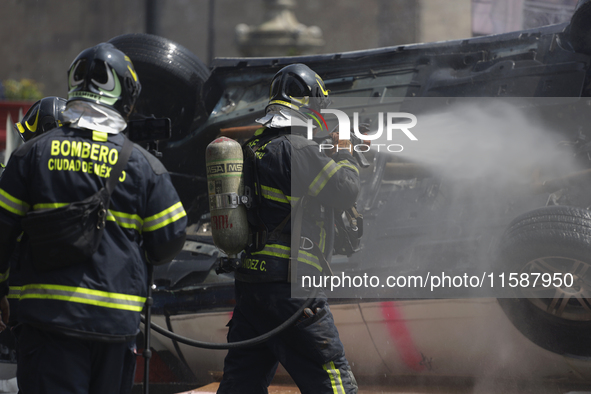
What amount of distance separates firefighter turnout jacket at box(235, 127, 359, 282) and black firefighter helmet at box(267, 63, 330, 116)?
24 centimetres

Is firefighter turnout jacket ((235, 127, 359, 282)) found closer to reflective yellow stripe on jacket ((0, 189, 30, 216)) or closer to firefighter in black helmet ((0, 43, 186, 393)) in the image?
firefighter in black helmet ((0, 43, 186, 393))

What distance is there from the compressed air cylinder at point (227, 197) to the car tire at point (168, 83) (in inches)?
103

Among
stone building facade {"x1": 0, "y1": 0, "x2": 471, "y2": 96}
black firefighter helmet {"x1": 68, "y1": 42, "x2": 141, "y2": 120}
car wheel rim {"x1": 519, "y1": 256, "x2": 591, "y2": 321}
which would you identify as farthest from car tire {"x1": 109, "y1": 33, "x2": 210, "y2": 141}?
stone building facade {"x1": 0, "y1": 0, "x2": 471, "y2": 96}

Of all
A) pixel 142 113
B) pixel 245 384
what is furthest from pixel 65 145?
pixel 142 113

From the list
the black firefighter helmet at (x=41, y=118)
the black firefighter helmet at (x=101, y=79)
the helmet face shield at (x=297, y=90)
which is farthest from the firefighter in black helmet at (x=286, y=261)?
the black firefighter helmet at (x=41, y=118)

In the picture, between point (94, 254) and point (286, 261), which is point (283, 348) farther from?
point (94, 254)

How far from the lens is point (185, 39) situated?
21.3 m

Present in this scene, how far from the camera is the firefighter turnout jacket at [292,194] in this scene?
275 centimetres

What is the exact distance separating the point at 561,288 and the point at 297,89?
5.21ft

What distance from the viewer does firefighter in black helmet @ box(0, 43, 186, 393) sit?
2.15m

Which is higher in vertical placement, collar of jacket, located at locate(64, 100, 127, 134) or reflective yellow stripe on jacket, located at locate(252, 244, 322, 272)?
collar of jacket, located at locate(64, 100, 127, 134)

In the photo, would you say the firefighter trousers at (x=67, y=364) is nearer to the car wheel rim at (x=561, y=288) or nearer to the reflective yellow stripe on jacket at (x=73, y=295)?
the reflective yellow stripe on jacket at (x=73, y=295)

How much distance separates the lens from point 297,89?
3037 millimetres

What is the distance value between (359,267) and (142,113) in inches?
103
